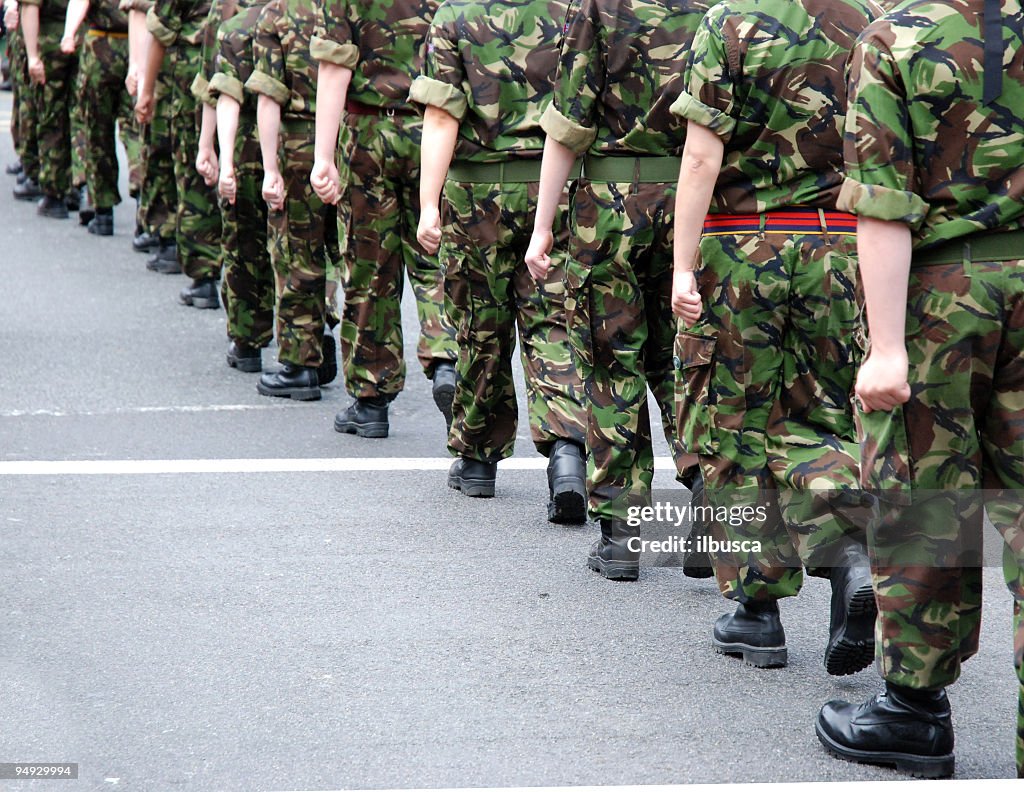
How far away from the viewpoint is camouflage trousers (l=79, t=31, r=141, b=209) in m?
12.5

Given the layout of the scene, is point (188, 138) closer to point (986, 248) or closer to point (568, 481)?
point (568, 481)

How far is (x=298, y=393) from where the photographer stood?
8.67 meters

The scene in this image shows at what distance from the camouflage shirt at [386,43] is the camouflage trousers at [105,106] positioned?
5.58m

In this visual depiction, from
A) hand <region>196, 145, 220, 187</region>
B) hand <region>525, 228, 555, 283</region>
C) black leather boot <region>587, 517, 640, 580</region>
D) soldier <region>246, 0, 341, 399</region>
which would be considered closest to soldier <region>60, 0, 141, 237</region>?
hand <region>196, 145, 220, 187</region>

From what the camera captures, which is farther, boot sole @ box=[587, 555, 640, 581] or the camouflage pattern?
the camouflage pattern

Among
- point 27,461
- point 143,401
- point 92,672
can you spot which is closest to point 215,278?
point 143,401

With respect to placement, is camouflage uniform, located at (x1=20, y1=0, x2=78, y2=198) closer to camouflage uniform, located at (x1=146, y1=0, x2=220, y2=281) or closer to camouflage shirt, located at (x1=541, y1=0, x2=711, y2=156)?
camouflage uniform, located at (x1=146, y1=0, x2=220, y2=281)

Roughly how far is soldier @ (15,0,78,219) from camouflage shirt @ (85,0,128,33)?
121cm

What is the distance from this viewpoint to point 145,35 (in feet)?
36.4

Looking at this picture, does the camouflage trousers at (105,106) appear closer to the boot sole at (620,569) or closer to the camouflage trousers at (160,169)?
the camouflage trousers at (160,169)

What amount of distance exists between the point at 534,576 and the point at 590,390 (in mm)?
694

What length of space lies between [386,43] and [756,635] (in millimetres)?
3429

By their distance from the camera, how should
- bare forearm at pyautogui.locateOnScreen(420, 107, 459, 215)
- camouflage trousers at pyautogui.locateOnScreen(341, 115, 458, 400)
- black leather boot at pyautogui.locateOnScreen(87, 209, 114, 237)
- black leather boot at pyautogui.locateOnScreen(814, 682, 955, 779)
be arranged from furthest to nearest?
black leather boot at pyautogui.locateOnScreen(87, 209, 114, 237)
camouflage trousers at pyautogui.locateOnScreen(341, 115, 458, 400)
bare forearm at pyautogui.locateOnScreen(420, 107, 459, 215)
black leather boot at pyautogui.locateOnScreen(814, 682, 955, 779)

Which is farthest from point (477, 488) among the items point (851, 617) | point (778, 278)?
point (851, 617)
